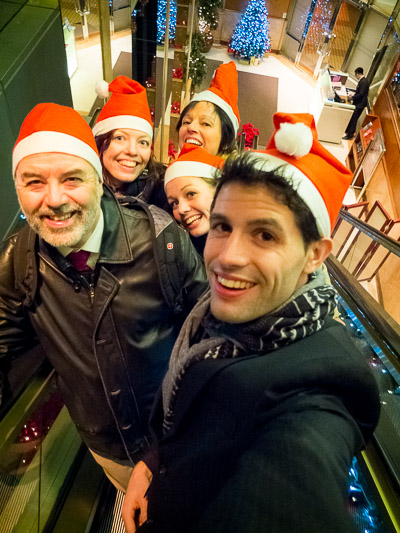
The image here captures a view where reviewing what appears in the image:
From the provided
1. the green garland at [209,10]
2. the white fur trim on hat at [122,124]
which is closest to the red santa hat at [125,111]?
the white fur trim on hat at [122,124]

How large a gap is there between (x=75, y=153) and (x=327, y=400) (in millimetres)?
1403

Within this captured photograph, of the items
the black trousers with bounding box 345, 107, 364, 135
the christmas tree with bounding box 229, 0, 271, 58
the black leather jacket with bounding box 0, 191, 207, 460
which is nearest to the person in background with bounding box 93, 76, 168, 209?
the black leather jacket with bounding box 0, 191, 207, 460

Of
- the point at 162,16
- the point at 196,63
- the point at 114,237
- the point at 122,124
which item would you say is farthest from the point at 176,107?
the point at 114,237

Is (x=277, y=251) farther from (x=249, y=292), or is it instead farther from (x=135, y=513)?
(x=135, y=513)

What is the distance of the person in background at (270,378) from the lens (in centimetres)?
69

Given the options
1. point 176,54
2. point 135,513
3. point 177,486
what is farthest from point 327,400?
point 176,54

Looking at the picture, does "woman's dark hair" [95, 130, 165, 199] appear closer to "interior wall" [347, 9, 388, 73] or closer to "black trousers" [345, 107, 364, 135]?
"black trousers" [345, 107, 364, 135]

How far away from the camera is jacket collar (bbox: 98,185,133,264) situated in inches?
55.4

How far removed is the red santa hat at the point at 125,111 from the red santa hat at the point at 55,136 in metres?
0.89

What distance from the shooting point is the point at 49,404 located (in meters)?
1.61

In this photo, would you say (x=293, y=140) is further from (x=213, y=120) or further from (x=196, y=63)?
(x=196, y=63)

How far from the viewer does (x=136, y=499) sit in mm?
1384

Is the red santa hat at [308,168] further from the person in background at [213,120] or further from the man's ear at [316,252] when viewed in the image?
the person in background at [213,120]

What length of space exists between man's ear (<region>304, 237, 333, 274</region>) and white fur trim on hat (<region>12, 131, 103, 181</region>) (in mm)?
1117
